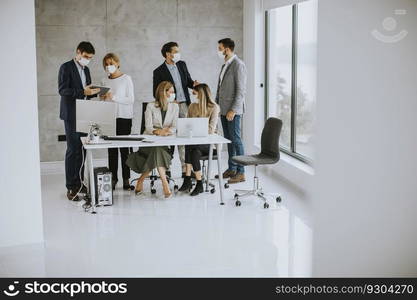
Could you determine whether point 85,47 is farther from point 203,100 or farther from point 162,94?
point 203,100

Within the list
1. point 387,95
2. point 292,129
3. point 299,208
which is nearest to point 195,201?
point 299,208

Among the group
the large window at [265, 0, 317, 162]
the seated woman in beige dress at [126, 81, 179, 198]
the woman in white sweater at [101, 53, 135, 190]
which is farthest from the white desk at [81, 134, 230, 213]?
the large window at [265, 0, 317, 162]

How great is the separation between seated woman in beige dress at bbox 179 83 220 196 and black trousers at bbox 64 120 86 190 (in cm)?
137

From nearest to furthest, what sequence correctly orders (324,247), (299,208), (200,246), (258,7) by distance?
1. (324,247)
2. (200,246)
3. (299,208)
4. (258,7)

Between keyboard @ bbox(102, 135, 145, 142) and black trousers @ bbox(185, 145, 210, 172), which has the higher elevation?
keyboard @ bbox(102, 135, 145, 142)

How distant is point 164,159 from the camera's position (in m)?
7.83

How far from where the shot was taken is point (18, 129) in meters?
5.86

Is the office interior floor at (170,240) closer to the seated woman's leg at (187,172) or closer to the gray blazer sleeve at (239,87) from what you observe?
the seated woman's leg at (187,172)

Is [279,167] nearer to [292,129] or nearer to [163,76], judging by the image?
[292,129]

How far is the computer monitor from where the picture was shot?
724 cm

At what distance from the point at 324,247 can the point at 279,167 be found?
573cm

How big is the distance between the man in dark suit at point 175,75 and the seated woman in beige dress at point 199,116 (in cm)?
46

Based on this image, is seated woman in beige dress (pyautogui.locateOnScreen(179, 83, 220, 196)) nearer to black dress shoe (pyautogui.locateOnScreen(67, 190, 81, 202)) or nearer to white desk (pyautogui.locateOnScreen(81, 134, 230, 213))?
white desk (pyautogui.locateOnScreen(81, 134, 230, 213))

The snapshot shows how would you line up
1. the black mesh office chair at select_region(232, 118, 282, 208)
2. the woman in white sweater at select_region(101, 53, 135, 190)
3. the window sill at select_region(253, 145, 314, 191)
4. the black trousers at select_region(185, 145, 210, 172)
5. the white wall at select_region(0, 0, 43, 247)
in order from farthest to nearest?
the window sill at select_region(253, 145, 314, 191), the woman in white sweater at select_region(101, 53, 135, 190), the black trousers at select_region(185, 145, 210, 172), the black mesh office chair at select_region(232, 118, 282, 208), the white wall at select_region(0, 0, 43, 247)
